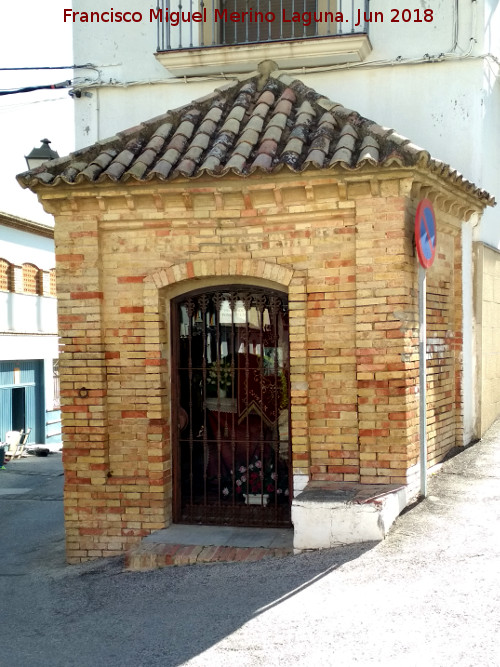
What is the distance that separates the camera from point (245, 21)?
9.92 metres

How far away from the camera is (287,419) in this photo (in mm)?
7742

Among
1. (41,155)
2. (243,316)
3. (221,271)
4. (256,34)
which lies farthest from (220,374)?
(256,34)

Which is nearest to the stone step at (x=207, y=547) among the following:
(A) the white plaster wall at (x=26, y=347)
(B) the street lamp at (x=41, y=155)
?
(B) the street lamp at (x=41, y=155)

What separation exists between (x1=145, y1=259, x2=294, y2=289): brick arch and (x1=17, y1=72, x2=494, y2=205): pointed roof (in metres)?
0.86

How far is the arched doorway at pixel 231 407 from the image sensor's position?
7730 millimetres

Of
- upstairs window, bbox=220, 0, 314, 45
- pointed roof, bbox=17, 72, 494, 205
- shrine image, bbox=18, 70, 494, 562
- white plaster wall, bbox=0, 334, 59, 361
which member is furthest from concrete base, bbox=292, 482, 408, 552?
white plaster wall, bbox=0, 334, 59, 361

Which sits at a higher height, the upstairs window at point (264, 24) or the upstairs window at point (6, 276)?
the upstairs window at point (264, 24)

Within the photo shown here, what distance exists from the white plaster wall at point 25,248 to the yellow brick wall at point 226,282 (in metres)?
14.4

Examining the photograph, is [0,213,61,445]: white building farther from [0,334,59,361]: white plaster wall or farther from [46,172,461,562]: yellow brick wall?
[46,172,461,562]: yellow brick wall

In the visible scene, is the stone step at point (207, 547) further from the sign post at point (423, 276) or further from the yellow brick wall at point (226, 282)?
the sign post at point (423, 276)

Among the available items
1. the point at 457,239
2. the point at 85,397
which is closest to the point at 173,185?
the point at 85,397

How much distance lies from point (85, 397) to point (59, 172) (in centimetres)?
219

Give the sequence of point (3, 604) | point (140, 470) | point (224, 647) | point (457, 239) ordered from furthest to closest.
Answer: point (457, 239) → point (140, 470) → point (3, 604) → point (224, 647)

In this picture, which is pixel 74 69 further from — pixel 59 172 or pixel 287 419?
Result: pixel 287 419
